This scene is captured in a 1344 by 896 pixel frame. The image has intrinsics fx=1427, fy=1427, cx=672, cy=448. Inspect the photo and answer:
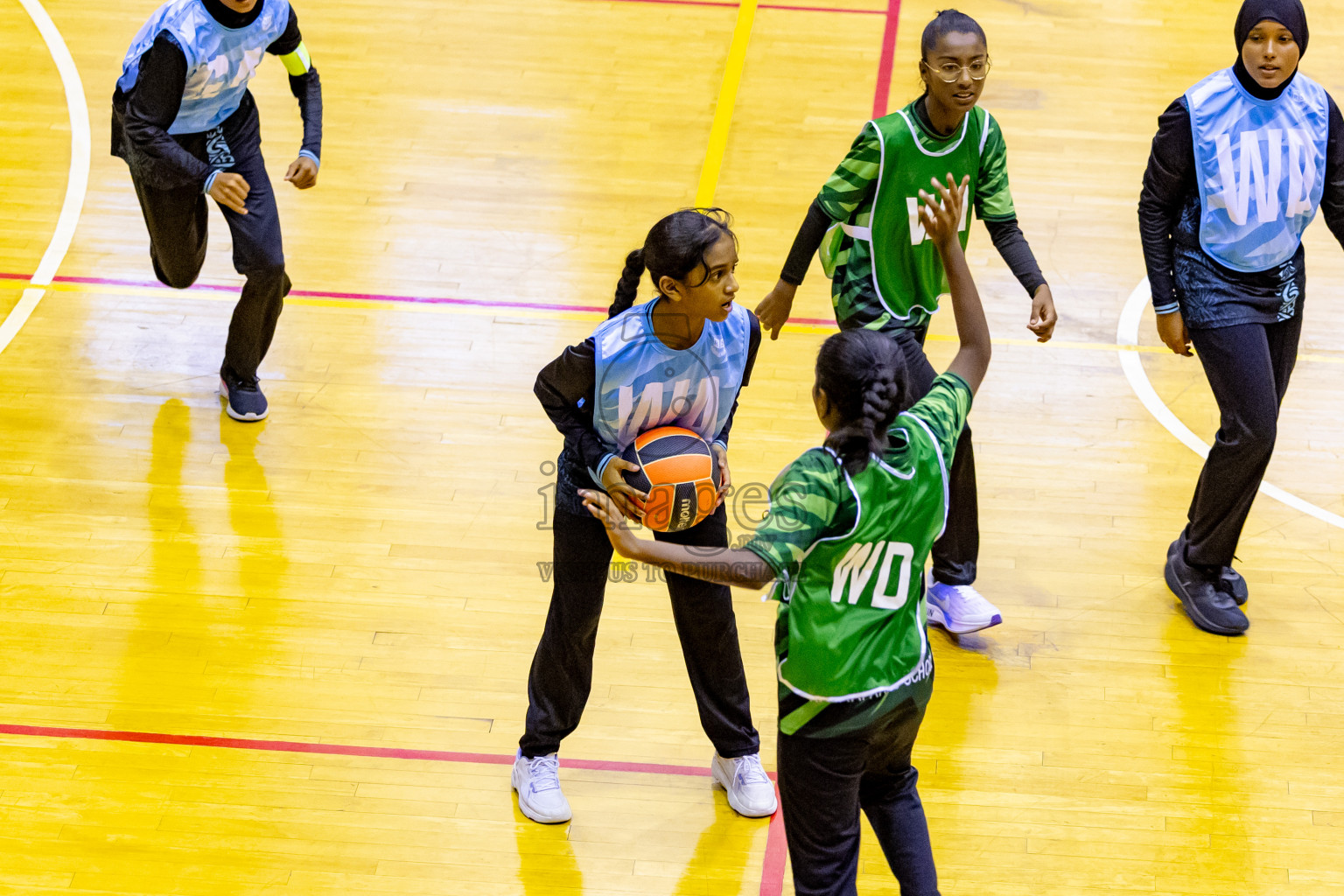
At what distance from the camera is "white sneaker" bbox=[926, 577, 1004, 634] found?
15.1 feet

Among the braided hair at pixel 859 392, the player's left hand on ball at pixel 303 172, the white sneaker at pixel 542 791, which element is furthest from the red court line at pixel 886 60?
→ the braided hair at pixel 859 392

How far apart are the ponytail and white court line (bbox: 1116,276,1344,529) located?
2929 mm

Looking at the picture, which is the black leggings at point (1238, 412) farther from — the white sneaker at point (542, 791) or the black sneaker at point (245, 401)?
the black sneaker at point (245, 401)

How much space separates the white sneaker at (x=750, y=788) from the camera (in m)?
3.99

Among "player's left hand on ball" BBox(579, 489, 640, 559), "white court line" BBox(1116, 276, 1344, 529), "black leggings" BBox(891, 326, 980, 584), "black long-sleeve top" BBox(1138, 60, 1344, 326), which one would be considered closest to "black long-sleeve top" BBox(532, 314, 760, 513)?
"player's left hand on ball" BBox(579, 489, 640, 559)

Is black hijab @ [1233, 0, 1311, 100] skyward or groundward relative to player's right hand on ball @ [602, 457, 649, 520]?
skyward

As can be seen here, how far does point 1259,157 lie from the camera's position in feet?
14.0

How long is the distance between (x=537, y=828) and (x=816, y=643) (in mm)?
1342

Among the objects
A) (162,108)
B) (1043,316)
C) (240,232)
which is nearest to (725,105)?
(240,232)

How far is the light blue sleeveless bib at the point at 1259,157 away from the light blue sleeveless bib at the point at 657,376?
1676mm

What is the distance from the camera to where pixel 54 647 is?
4.56 meters

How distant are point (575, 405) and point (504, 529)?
1.68 m

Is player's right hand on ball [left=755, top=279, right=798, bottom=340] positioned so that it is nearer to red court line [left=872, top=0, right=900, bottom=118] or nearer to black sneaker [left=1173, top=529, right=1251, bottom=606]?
black sneaker [left=1173, top=529, right=1251, bottom=606]

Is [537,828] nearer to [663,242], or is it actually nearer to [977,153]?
[663,242]
